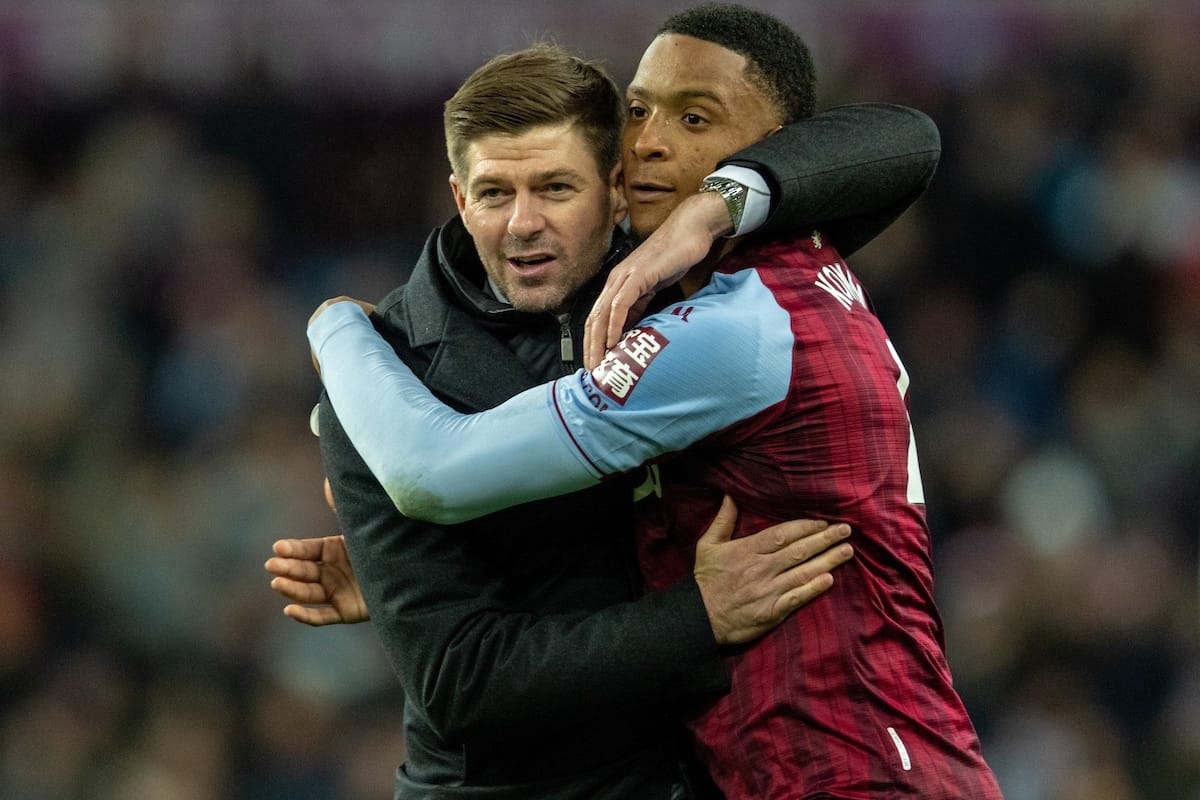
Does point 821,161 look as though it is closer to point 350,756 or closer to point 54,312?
point 350,756

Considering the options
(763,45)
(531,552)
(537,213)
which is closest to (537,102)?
(537,213)

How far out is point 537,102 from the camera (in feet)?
9.21

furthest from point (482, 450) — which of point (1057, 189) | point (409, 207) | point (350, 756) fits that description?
point (1057, 189)

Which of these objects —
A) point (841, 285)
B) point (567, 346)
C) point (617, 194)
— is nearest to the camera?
Answer: point (841, 285)

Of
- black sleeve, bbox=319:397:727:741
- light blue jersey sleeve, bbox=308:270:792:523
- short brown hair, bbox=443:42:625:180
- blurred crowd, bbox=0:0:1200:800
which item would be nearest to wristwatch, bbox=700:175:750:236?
light blue jersey sleeve, bbox=308:270:792:523

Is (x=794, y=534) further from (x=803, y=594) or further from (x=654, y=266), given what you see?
(x=654, y=266)

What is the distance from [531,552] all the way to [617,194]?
68cm

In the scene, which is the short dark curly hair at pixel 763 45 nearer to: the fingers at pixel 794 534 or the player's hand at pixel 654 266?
the player's hand at pixel 654 266

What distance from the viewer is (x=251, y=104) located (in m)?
6.72

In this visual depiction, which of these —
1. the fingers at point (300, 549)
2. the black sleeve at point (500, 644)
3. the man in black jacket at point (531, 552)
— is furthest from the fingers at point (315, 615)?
the black sleeve at point (500, 644)

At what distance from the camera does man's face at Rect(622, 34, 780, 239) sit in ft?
9.20

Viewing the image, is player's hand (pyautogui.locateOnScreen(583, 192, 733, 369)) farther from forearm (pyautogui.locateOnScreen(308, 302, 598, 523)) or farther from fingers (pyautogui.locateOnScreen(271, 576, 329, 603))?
fingers (pyautogui.locateOnScreen(271, 576, 329, 603))

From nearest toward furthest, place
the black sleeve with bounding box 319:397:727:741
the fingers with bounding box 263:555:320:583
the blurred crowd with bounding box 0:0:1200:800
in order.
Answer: the black sleeve with bounding box 319:397:727:741
the fingers with bounding box 263:555:320:583
the blurred crowd with bounding box 0:0:1200:800

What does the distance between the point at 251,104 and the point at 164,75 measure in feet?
1.20
